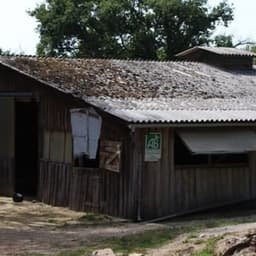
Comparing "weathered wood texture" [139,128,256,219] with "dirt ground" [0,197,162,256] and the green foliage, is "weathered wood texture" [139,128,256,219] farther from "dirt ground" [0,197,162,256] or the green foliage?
the green foliage

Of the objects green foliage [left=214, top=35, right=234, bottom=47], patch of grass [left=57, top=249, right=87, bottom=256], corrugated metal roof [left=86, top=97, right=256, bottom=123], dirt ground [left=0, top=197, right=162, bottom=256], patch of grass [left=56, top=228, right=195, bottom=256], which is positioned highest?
green foliage [left=214, top=35, right=234, bottom=47]

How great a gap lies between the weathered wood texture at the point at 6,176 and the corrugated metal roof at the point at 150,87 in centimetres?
279

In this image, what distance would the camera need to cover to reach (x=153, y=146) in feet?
49.7

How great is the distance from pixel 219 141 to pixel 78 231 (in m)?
4.43

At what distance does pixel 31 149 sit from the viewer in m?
20.6

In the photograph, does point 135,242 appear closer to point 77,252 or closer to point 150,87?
point 77,252

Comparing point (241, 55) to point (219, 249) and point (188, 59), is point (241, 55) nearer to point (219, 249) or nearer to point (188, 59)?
point (188, 59)

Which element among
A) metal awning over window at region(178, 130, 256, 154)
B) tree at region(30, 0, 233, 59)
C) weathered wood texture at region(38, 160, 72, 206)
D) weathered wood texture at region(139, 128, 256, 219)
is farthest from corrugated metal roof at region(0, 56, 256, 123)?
tree at region(30, 0, 233, 59)

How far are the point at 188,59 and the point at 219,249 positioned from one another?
1658 centimetres

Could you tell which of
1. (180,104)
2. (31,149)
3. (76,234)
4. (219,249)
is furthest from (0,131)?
(219,249)

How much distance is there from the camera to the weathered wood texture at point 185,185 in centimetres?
1526

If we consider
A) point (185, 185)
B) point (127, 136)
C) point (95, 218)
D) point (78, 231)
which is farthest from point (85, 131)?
point (78, 231)

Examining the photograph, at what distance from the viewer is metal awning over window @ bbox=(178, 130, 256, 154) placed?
50.6 ft

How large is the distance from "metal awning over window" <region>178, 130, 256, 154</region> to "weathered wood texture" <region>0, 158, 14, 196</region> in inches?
227
